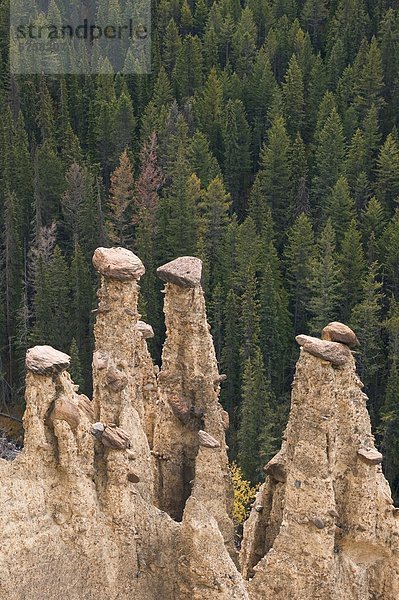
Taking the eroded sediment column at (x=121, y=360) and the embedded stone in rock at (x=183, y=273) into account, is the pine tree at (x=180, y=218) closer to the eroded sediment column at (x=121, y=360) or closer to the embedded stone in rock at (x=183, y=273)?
the embedded stone in rock at (x=183, y=273)

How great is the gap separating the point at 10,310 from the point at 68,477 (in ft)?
162

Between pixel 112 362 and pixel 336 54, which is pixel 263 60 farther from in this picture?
pixel 112 362

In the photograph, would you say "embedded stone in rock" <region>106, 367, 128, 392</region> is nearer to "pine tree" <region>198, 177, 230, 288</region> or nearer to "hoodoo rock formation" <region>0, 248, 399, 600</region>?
"hoodoo rock formation" <region>0, 248, 399, 600</region>

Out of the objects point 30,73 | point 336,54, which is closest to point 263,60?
point 336,54

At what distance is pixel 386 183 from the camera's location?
2657 inches

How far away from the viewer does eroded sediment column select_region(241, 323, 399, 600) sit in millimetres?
15633

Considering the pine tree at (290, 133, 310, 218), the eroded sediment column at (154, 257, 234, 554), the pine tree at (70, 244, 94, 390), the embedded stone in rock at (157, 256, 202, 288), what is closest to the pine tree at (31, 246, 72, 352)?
the pine tree at (70, 244, 94, 390)

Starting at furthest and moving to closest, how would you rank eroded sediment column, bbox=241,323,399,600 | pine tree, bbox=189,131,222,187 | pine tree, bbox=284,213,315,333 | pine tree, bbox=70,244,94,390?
pine tree, bbox=189,131,222,187 < pine tree, bbox=70,244,94,390 < pine tree, bbox=284,213,315,333 < eroded sediment column, bbox=241,323,399,600

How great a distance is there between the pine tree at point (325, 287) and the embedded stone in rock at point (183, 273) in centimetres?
3356

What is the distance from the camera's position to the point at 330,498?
625 inches

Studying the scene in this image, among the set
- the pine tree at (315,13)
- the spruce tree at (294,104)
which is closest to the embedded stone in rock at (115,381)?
the spruce tree at (294,104)

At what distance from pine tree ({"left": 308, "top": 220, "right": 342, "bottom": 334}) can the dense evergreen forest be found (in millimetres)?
139

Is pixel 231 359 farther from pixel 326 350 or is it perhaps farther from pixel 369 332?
pixel 326 350

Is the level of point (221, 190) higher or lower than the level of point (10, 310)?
higher
